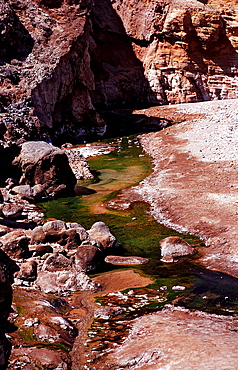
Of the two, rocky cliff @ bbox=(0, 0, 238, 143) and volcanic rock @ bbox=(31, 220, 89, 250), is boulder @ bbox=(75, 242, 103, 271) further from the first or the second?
rocky cliff @ bbox=(0, 0, 238, 143)

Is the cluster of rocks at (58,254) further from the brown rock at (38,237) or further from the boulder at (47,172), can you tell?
the boulder at (47,172)

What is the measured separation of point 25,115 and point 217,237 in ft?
64.5

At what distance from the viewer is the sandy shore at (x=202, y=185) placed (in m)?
13.6

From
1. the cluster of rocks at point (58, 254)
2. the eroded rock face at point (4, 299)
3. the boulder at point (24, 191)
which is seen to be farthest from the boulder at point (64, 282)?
the boulder at point (24, 191)

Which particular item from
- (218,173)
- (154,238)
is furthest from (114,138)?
(154,238)

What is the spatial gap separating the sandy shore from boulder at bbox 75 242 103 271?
2.74 meters

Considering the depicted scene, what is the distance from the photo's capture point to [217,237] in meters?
13.7

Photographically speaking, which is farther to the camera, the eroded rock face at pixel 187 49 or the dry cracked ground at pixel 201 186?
the eroded rock face at pixel 187 49

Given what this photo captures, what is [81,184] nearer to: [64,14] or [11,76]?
[11,76]

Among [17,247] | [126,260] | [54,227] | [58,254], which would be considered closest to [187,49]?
[54,227]

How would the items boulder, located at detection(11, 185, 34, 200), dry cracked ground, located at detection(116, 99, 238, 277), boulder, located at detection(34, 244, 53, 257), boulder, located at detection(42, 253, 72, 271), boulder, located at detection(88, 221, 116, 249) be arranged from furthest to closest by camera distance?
boulder, located at detection(11, 185, 34, 200), boulder, located at detection(88, 221, 116, 249), dry cracked ground, located at detection(116, 99, 238, 277), boulder, located at detection(34, 244, 53, 257), boulder, located at detection(42, 253, 72, 271)

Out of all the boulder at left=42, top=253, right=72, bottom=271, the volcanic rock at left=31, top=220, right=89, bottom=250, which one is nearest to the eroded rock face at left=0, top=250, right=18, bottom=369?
the boulder at left=42, top=253, right=72, bottom=271

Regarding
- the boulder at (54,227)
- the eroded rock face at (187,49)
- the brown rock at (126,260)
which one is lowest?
the brown rock at (126,260)

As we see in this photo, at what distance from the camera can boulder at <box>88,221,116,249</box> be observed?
13.7 m
